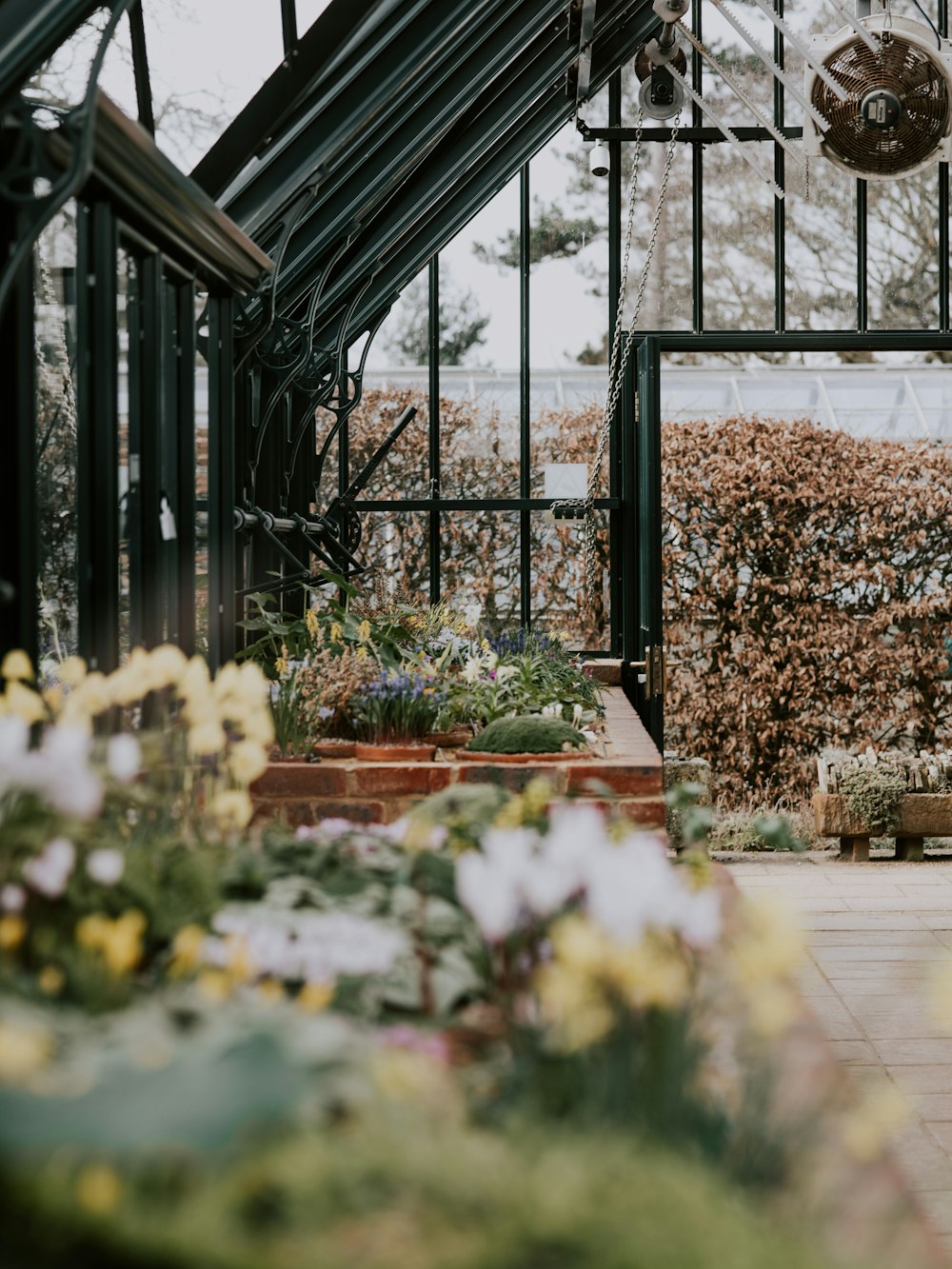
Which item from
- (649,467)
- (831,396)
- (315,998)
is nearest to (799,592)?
(831,396)

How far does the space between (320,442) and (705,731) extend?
2.73 meters

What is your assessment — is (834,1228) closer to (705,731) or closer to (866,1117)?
(866,1117)

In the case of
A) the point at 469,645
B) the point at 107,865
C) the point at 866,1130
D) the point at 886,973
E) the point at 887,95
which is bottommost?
the point at 886,973

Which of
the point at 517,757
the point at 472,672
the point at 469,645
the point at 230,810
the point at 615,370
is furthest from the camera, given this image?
the point at 615,370

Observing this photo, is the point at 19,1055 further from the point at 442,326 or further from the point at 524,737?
the point at 442,326

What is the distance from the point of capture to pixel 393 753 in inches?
141

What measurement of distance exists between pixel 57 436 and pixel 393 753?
1.35 m

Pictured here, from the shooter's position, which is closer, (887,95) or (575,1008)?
(575,1008)

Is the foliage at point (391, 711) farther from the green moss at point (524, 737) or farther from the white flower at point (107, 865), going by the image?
the white flower at point (107, 865)

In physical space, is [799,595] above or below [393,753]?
above

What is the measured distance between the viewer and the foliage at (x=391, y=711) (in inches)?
150

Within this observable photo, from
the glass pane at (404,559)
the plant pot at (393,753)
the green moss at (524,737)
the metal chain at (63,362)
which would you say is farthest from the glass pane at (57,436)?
the glass pane at (404,559)

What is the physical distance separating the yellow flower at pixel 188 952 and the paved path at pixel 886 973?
102cm

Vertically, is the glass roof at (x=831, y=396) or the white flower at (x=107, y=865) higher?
the glass roof at (x=831, y=396)
